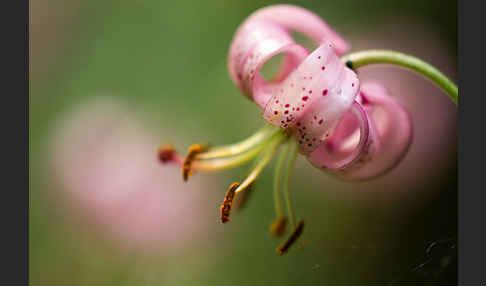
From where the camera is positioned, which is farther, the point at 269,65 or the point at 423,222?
the point at 269,65

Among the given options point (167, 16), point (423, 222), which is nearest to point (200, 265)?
point (423, 222)

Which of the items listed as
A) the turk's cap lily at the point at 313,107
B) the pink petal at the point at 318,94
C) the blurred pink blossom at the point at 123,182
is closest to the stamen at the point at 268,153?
the turk's cap lily at the point at 313,107

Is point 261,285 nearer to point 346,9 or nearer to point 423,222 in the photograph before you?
point 423,222

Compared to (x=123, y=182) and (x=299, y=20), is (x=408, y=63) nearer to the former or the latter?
(x=299, y=20)

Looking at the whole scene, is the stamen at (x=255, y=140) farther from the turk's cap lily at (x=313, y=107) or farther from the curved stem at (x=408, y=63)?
the curved stem at (x=408, y=63)

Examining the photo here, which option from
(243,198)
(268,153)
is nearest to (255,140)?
(268,153)
